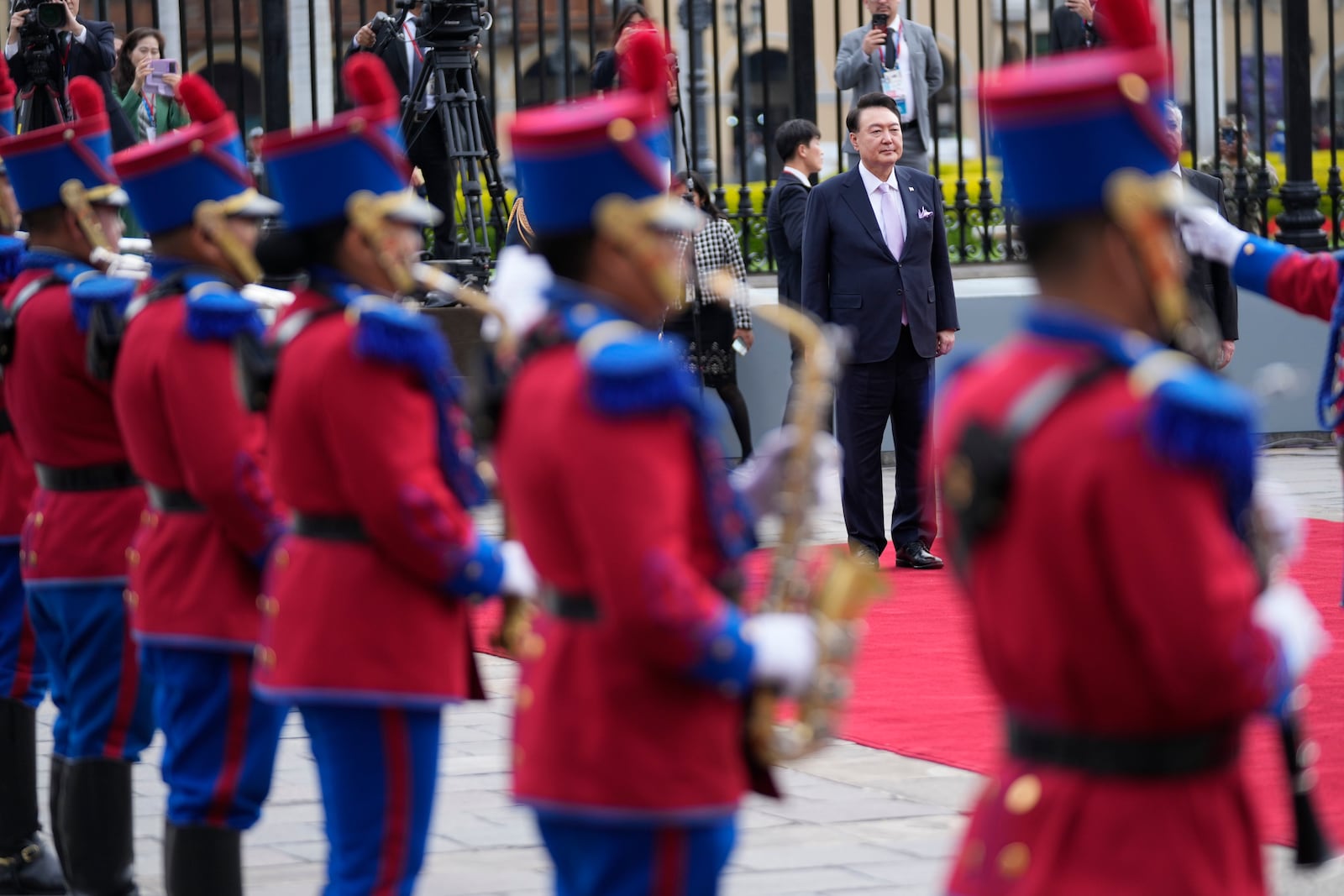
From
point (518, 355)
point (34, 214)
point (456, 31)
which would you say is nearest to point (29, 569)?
point (34, 214)

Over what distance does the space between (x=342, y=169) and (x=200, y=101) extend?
3.52 ft

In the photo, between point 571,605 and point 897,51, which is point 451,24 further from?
point 571,605

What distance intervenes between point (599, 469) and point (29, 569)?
96.4 inches

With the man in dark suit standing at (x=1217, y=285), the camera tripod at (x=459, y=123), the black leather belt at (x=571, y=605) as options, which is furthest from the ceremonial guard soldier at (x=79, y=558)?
the camera tripod at (x=459, y=123)

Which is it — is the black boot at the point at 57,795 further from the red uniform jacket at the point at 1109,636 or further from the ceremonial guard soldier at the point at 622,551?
the red uniform jacket at the point at 1109,636

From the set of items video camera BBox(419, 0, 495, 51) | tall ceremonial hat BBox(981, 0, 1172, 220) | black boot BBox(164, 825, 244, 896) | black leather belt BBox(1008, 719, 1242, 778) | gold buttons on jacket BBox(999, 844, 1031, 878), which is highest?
video camera BBox(419, 0, 495, 51)

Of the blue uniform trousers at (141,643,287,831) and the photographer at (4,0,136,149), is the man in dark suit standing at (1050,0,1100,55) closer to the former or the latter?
the photographer at (4,0,136,149)

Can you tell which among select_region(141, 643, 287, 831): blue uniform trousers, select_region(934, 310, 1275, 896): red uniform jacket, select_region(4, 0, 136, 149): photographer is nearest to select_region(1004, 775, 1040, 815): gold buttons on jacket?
select_region(934, 310, 1275, 896): red uniform jacket

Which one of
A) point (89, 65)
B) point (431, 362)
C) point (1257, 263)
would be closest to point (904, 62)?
point (89, 65)

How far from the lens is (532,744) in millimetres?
2996

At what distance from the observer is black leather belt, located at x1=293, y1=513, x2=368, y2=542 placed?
3668 millimetres

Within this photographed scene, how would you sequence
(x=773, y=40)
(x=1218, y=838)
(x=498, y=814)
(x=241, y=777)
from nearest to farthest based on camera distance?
(x=1218, y=838) < (x=241, y=777) < (x=498, y=814) < (x=773, y=40)

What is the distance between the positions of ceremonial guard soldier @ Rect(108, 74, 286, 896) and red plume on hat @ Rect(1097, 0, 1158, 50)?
5.70 feet

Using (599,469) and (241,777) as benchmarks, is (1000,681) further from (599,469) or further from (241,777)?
(241,777)
